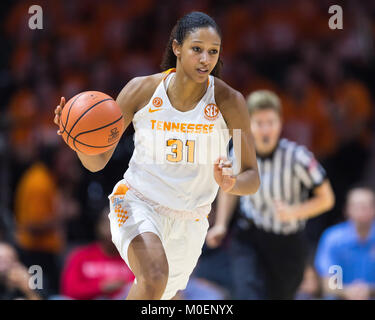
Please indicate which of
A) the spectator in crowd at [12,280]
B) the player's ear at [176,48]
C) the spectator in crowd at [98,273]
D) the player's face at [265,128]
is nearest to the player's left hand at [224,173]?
the player's ear at [176,48]

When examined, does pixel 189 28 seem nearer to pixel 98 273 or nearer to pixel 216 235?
pixel 216 235

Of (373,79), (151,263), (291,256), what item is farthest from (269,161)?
(373,79)

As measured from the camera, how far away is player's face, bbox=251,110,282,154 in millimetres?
4984

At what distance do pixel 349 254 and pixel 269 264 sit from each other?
0.97 metres

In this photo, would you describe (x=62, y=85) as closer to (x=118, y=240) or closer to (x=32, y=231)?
(x=32, y=231)

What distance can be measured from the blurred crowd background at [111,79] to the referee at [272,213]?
2.02ft

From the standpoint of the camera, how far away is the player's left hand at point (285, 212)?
477 centimetres

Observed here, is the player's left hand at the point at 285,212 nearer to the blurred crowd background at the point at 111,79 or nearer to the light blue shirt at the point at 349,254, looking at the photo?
the light blue shirt at the point at 349,254

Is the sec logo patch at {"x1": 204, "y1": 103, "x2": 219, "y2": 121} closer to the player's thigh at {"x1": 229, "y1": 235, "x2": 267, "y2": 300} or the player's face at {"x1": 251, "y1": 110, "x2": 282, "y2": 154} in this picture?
the player's face at {"x1": 251, "y1": 110, "x2": 282, "y2": 154}

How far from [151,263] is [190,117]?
0.83m

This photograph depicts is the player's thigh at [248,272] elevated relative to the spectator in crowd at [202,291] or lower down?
elevated

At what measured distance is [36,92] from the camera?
677 centimetres

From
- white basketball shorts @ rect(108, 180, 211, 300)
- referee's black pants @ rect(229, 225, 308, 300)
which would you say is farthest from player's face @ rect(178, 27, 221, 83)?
referee's black pants @ rect(229, 225, 308, 300)

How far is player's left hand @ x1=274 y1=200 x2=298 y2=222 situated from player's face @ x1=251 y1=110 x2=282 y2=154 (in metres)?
0.48
